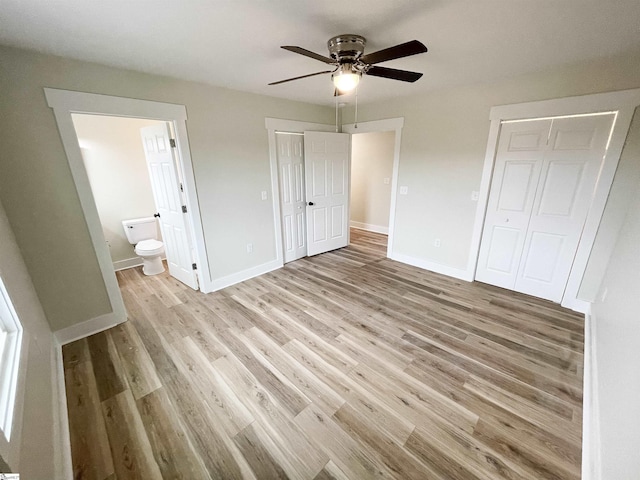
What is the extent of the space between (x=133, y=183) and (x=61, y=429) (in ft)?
11.0

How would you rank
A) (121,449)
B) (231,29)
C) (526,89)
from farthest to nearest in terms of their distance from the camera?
1. (526,89)
2. (231,29)
3. (121,449)

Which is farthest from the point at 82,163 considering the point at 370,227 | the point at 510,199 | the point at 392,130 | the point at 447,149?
the point at 370,227

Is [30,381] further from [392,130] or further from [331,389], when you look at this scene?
[392,130]

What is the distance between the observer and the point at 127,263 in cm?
391

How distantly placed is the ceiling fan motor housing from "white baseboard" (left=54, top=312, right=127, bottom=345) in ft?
10.1

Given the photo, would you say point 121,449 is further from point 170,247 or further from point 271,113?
point 271,113

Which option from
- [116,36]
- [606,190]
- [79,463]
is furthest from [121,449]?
[606,190]

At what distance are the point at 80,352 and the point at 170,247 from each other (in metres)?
1.54

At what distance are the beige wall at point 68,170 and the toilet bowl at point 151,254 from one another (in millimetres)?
1065

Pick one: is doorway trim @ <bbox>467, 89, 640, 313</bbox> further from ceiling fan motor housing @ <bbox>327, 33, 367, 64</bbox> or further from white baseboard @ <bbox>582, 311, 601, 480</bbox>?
ceiling fan motor housing @ <bbox>327, 33, 367, 64</bbox>

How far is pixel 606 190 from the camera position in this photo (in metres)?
2.35

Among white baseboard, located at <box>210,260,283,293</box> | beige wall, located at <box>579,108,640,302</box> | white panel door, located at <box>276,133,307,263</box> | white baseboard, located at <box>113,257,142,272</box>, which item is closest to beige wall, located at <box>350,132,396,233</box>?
white panel door, located at <box>276,133,307,263</box>

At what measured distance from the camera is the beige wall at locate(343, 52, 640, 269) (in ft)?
8.30

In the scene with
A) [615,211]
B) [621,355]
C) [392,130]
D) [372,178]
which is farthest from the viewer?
[372,178]
